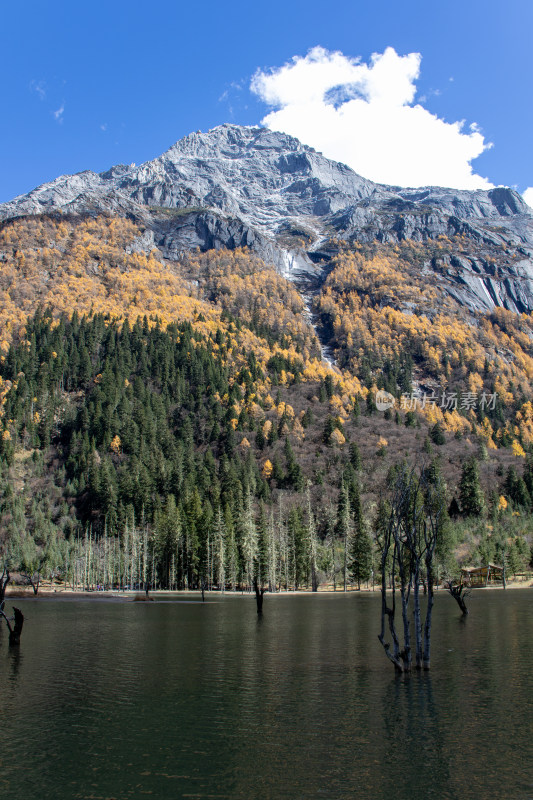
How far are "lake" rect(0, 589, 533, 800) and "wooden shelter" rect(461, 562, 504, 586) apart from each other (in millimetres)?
82037

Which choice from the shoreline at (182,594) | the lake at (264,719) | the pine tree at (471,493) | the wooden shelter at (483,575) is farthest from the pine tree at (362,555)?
the lake at (264,719)

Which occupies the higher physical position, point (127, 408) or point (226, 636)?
point (127, 408)

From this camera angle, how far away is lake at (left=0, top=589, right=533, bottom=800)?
1870 cm

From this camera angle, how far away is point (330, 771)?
63.5 ft

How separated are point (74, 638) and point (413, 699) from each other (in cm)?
3607

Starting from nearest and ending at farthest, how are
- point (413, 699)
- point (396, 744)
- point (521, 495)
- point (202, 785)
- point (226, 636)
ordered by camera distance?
point (202, 785) < point (396, 744) < point (413, 699) < point (226, 636) < point (521, 495)

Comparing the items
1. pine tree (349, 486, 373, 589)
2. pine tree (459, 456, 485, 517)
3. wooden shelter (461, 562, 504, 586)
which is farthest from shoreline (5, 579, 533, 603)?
pine tree (459, 456, 485, 517)

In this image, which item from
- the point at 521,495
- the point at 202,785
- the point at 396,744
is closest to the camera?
the point at 202,785

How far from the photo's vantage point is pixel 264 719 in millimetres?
25844

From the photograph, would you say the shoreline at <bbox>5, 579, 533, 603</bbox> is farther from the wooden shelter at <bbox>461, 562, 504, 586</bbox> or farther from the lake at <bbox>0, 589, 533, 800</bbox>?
the lake at <bbox>0, 589, 533, 800</bbox>

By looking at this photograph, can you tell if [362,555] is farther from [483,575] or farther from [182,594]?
[182,594]

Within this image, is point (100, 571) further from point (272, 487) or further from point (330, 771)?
point (330, 771)

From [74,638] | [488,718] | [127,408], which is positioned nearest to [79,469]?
[127,408]

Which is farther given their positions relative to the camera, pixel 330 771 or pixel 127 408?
pixel 127 408
